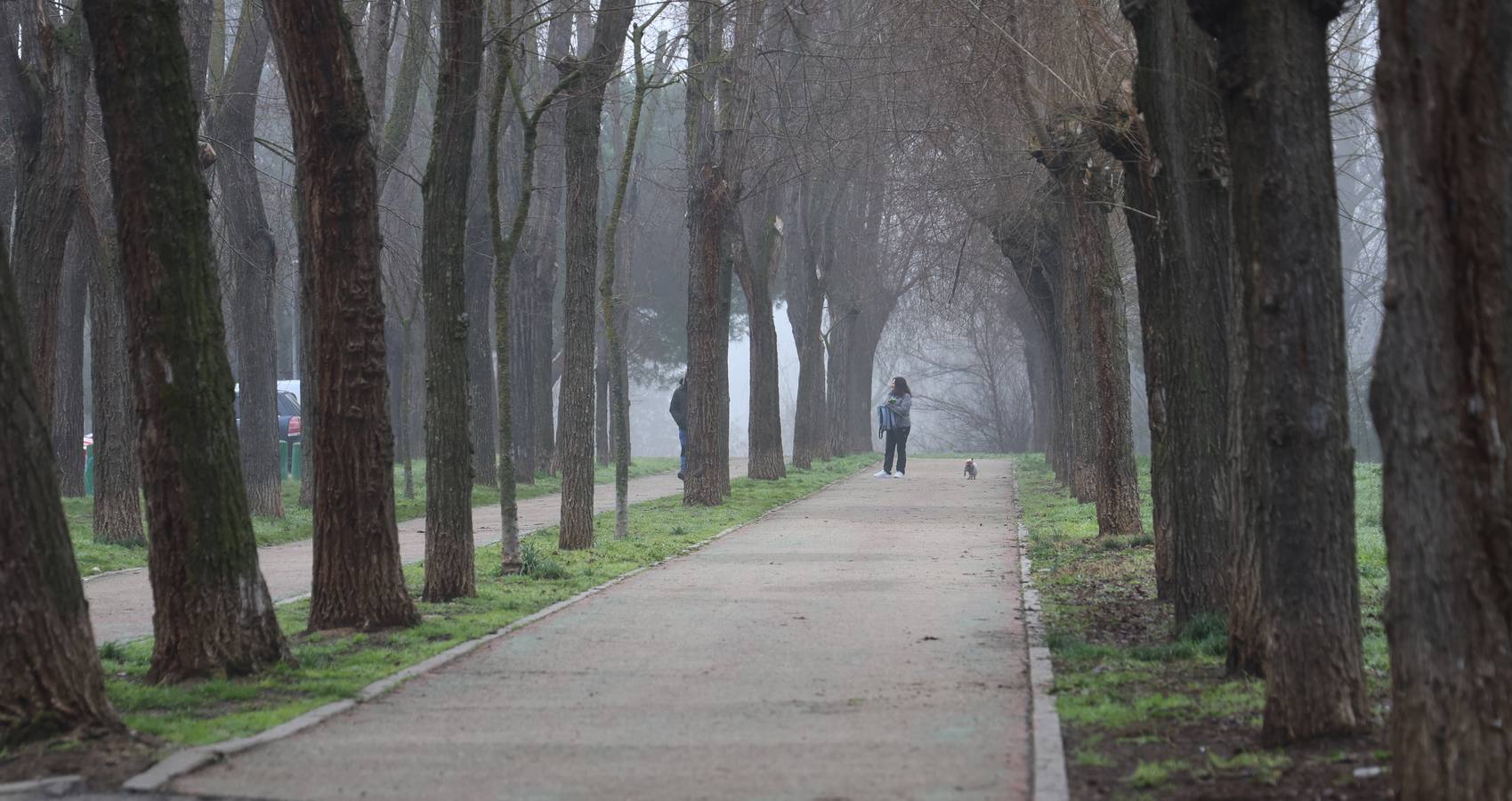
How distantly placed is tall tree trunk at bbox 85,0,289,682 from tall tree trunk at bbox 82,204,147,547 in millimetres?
9090

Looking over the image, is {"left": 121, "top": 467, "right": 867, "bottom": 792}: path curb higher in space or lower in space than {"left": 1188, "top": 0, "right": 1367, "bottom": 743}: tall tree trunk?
lower

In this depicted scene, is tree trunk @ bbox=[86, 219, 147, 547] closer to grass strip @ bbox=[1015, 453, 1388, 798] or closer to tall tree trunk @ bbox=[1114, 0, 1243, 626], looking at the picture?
grass strip @ bbox=[1015, 453, 1388, 798]

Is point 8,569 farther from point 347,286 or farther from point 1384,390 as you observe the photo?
point 1384,390

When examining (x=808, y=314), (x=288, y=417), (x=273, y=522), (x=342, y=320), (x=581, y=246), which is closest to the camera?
(x=342, y=320)

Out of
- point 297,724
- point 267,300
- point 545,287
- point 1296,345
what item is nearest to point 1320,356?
point 1296,345

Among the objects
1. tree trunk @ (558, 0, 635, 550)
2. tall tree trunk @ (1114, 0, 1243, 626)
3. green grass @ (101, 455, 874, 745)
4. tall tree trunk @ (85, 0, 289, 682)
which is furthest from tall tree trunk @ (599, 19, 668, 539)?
tall tree trunk @ (85, 0, 289, 682)

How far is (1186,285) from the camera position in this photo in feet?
29.9

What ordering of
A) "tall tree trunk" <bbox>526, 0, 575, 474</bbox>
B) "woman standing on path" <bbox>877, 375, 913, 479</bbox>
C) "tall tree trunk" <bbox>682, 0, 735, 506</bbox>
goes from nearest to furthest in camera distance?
"tall tree trunk" <bbox>682, 0, 735, 506</bbox>, "tall tree trunk" <bbox>526, 0, 575, 474</bbox>, "woman standing on path" <bbox>877, 375, 913, 479</bbox>

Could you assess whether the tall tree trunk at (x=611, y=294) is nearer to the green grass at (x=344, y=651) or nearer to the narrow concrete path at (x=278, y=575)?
the green grass at (x=344, y=651)

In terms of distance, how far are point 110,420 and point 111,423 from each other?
5cm

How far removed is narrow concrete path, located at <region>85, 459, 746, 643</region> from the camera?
1132 cm

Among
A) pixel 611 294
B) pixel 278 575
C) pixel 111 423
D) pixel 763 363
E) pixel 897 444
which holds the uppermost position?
pixel 611 294

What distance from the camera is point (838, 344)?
44.4 meters

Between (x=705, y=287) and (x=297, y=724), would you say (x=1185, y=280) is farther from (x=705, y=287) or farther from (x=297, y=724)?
(x=705, y=287)
